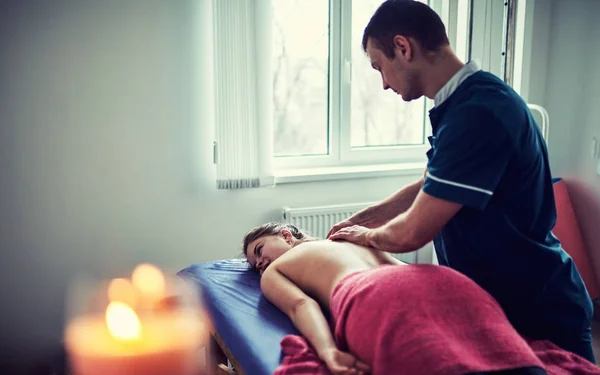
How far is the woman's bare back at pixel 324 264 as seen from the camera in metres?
1.48

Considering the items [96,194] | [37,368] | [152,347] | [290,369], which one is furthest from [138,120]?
[290,369]

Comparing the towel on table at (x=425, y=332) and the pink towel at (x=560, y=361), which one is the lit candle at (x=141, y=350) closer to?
the towel on table at (x=425, y=332)

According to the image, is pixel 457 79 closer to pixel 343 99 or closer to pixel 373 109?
pixel 343 99

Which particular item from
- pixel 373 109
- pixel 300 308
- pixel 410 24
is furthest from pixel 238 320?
pixel 373 109

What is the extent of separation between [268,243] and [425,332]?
0.95 metres

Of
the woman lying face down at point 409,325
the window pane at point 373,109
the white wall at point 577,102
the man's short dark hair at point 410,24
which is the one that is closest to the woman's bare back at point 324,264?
the woman lying face down at point 409,325

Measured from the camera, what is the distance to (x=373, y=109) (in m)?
3.08

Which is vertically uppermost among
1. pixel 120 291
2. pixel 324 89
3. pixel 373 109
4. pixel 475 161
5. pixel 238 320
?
pixel 324 89

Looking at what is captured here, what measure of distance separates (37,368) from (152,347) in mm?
1439

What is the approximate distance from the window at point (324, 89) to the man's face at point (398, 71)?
1.48 m

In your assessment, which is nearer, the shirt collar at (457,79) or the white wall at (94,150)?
the shirt collar at (457,79)

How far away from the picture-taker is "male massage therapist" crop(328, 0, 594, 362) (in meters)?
1.12

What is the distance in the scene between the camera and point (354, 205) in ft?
9.05

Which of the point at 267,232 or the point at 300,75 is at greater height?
the point at 300,75
